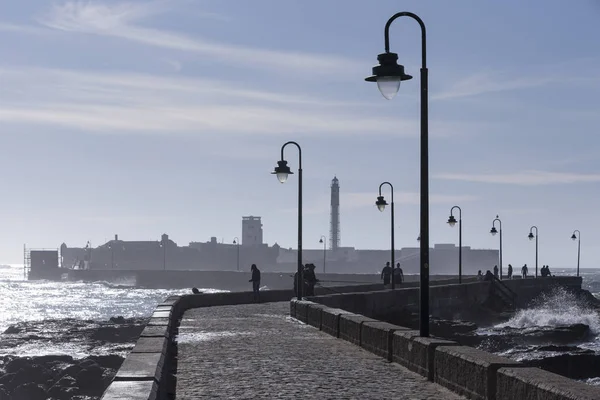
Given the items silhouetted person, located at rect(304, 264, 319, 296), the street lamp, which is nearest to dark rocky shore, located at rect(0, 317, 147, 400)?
silhouetted person, located at rect(304, 264, 319, 296)

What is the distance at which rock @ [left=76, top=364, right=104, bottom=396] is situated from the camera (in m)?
30.1

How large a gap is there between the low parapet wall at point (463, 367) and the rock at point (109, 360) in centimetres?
1542

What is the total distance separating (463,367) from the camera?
11.9 meters

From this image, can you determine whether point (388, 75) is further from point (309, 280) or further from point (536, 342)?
point (536, 342)

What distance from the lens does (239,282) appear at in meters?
173

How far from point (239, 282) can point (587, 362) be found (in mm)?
147369

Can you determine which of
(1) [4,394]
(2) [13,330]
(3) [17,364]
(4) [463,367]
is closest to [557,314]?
(2) [13,330]

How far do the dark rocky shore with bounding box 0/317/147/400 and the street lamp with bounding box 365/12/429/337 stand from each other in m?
15.7

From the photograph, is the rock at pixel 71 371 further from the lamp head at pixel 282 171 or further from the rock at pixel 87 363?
the lamp head at pixel 282 171

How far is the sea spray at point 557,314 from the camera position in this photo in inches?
2110

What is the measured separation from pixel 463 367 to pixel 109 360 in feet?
78.4

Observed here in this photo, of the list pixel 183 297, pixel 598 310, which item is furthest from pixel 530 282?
pixel 183 297

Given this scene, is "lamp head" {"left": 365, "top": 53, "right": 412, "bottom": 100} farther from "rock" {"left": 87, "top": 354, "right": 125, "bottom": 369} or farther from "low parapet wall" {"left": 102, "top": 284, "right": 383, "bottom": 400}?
"rock" {"left": 87, "top": 354, "right": 125, "bottom": 369}

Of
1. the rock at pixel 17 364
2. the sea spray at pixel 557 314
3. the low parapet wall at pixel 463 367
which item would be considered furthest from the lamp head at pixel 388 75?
the sea spray at pixel 557 314
